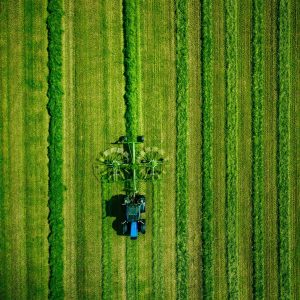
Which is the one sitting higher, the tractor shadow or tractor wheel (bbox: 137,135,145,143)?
tractor wheel (bbox: 137,135,145,143)

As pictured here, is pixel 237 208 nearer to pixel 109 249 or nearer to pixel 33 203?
pixel 109 249

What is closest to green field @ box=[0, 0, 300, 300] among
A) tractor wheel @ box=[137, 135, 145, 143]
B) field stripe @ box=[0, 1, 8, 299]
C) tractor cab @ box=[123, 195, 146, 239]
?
field stripe @ box=[0, 1, 8, 299]

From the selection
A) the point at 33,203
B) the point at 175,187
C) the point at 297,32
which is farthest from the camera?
the point at 297,32

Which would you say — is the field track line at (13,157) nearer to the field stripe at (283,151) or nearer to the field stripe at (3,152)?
the field stripe at (3,152)

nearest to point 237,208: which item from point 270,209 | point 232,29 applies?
point 270,209

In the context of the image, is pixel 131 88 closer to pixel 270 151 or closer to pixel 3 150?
pixel 3 150

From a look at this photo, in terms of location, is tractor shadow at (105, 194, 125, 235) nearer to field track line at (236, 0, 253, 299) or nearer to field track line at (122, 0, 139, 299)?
field track line at (122, 0, 139, 299)
